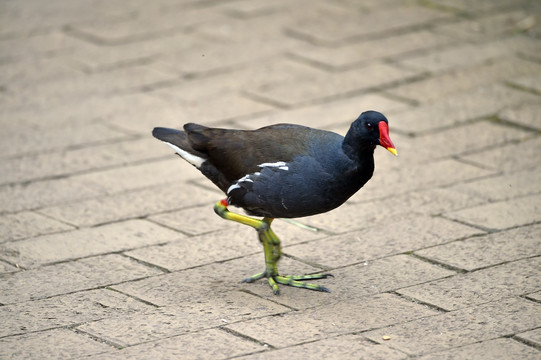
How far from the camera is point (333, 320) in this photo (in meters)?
4.16

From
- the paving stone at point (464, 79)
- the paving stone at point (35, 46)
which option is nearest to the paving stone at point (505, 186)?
the paving stone at point (464, 79)

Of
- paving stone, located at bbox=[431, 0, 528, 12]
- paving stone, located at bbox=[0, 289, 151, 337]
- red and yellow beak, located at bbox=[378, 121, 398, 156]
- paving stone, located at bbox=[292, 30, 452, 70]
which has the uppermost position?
paving stone, located at bbox=[431, 0, 528, 12]

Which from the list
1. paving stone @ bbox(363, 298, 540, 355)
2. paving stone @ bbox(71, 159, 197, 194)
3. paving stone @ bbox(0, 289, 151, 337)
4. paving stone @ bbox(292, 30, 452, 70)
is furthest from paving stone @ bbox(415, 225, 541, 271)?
paving stone @ bbox(292, 30, 452, 70)

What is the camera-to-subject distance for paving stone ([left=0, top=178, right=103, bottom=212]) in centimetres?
551

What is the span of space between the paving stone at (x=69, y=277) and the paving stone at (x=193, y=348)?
0.75 meters

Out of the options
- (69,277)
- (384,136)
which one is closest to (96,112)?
(69,277)

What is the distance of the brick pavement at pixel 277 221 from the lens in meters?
A: 4.09

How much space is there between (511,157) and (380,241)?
156cm

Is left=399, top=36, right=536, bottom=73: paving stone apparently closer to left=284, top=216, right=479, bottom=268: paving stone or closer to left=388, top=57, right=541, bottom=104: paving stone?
left=388, top=57, right=541, bottom=104: paving stone

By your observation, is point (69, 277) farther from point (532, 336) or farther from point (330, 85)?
point (330, 85)

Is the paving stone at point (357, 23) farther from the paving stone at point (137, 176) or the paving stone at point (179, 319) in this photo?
the paving stone at point (179, 319)

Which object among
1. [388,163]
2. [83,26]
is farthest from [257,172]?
[83,26]

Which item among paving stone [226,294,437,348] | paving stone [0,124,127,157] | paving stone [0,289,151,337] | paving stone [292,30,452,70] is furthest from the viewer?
paving stone [292,30,452,70]

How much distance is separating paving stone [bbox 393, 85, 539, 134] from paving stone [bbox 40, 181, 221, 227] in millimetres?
1787
